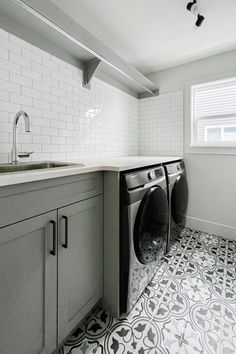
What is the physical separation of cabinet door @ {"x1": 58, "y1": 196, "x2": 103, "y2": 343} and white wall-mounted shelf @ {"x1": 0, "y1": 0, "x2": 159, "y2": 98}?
1247 millimetres

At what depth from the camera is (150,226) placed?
1363mm

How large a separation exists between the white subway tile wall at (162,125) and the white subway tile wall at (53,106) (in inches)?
21.8

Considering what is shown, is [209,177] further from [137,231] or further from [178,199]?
[137,231]

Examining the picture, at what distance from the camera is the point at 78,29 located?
4.68ft

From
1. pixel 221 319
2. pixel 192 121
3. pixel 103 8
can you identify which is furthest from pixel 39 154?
pixel 192 121

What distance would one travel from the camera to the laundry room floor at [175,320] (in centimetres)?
105

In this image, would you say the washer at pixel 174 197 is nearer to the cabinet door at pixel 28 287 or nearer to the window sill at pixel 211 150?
the window sill at pixel 211 150

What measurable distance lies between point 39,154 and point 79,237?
0.87m

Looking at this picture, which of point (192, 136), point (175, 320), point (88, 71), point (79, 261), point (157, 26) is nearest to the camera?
point (79, 261)

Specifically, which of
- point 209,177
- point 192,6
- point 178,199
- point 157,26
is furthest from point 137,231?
point 157,26

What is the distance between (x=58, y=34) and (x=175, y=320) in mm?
2309

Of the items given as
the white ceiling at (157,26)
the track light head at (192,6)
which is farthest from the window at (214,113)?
the track light head at (192,6)

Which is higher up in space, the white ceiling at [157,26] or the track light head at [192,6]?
the white ceiling at [157,26]

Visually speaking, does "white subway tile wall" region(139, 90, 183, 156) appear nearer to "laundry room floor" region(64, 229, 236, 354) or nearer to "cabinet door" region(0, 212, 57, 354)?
"laundry room floor" region(64, 229, 236, 354)
